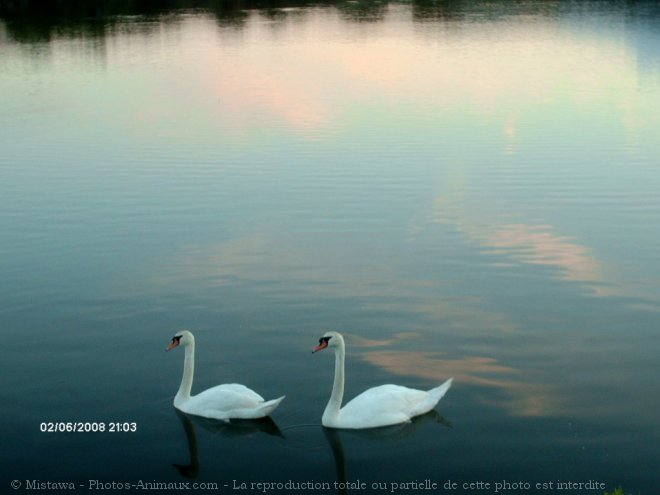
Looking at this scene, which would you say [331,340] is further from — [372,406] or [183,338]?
[183,338]

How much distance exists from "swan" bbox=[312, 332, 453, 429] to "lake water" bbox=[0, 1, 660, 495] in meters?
0.19

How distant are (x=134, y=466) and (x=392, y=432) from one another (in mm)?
2904

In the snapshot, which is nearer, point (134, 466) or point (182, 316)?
point (134, 466)

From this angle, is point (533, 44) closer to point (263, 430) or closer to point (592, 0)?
point (592, 0)

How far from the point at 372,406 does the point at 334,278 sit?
271 inches

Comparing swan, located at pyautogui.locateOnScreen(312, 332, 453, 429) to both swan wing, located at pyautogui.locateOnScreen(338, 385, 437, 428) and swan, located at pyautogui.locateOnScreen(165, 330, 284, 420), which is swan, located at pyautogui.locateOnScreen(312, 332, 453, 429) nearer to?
swan wing, located at pyautogui.locateOnScreen(338, 385, 437, 428)

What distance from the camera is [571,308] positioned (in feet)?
59.6

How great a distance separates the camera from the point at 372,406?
13.3 meters

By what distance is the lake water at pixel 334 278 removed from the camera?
42.5 ft

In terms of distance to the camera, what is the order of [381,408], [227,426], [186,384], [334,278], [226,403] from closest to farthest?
[381,408] → [226,403] → [227,426] → [186,384] → [334,278]

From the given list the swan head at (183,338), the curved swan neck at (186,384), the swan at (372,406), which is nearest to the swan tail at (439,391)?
the swan at (372,406)

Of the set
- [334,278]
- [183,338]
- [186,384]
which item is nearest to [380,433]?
[186,384]

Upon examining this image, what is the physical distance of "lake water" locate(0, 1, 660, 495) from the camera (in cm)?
1295

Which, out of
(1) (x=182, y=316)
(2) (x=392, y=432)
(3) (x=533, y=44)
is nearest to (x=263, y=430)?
(2) (x=392, y=432)
